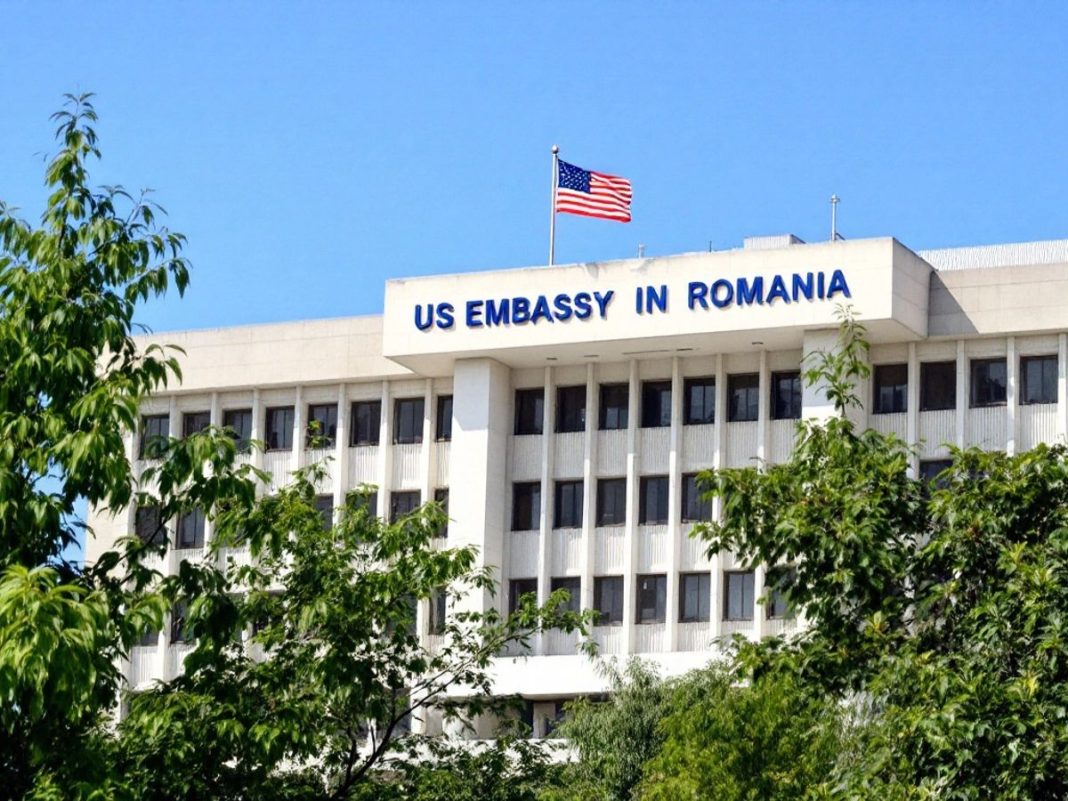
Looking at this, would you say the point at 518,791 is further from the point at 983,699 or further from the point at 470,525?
the point at 470,525

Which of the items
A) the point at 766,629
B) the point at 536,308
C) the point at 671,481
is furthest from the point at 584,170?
the point at 766,629

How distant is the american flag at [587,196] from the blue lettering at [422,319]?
20.5 feet

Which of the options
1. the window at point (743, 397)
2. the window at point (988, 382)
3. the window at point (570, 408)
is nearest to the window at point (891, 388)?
the window at point (988, 382)

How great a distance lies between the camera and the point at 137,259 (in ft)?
84.0

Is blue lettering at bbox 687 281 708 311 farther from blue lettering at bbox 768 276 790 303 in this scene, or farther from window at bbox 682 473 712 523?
window at bbox 682 473 712 523

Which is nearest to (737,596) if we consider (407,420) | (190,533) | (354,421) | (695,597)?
(695,597)

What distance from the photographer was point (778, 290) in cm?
6444

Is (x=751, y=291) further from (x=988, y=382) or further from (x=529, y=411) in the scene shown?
(x=529, y=411)

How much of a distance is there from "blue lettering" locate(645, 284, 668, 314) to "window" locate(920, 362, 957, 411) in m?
7.67

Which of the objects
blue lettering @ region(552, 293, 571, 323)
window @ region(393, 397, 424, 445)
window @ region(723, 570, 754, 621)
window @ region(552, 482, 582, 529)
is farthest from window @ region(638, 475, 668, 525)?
window @ region(393, 397, 424, 445)

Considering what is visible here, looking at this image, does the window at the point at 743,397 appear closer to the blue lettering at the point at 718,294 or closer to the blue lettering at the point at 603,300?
the blue lettering at the point at 718,294

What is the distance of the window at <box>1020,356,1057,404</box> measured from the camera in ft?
209

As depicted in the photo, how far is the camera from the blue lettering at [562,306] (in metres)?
66.9

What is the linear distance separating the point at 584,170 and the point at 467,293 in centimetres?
589
